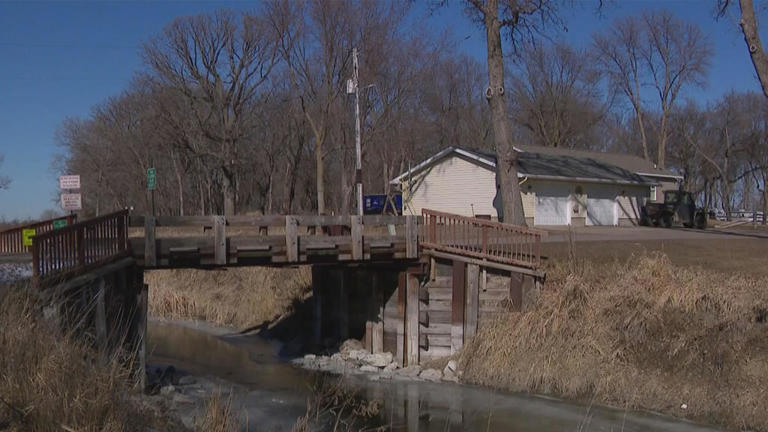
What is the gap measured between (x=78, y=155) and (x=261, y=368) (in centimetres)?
5059

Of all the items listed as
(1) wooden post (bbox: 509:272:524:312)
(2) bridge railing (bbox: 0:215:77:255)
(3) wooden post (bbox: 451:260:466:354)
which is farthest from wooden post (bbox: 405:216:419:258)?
(2) bridge railing (bbox: 0:215:77:255)

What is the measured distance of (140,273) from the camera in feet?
47.3

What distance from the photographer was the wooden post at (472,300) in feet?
58.1

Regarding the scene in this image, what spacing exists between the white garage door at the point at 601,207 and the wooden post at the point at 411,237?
20.3 metres

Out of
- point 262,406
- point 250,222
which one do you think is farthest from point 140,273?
point 262,406

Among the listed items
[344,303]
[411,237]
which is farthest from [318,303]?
[411,237]

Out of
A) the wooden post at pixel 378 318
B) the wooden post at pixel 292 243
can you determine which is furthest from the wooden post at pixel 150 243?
the wooden post at pixel 378 318

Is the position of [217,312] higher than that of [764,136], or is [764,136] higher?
[764,136]

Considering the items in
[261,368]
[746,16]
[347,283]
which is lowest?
[261,368]

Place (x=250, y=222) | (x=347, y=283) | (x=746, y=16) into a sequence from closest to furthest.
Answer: (x=250, y=222), (x=746, y=16), (x=347, y=283)

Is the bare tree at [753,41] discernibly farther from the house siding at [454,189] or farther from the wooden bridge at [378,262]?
the house siding at [454,189]

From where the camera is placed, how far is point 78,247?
11.0 meters

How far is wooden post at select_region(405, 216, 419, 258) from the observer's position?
18.2m

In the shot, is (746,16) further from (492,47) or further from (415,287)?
(415,287)
